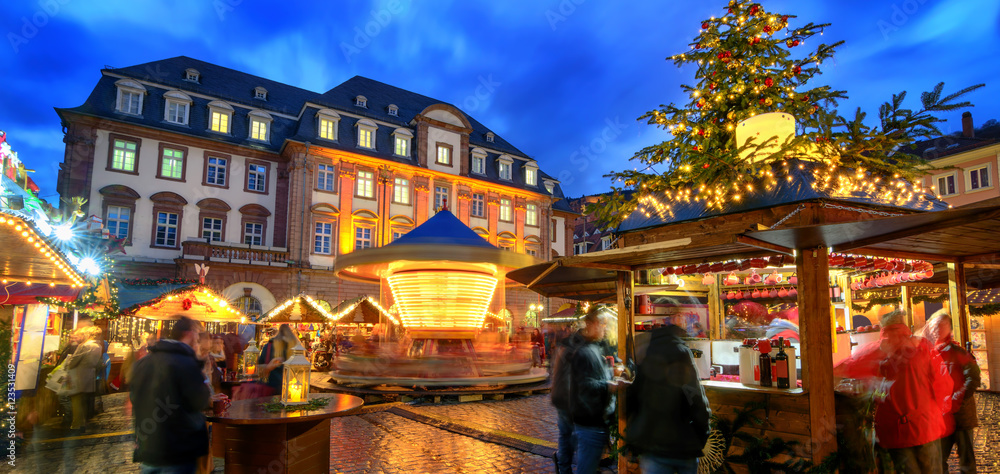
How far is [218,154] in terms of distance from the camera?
2875cm

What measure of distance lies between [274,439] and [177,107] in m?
28.4

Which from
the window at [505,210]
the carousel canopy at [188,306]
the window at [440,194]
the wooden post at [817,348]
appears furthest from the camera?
the window at [505,210]

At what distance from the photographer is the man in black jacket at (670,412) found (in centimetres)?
359

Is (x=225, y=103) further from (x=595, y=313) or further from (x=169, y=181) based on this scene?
(x=595, y=313)

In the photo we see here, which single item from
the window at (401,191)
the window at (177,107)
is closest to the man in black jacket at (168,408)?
the window at (177,107)

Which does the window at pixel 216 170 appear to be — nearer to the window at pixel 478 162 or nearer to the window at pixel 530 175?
the window at pixel 478 162

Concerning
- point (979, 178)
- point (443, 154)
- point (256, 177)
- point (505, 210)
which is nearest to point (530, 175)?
point (505, 210)

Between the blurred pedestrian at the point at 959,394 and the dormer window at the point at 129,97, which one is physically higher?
the dormer window at the point at 129,97

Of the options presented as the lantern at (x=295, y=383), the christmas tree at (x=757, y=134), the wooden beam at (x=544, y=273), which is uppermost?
the christmas tree at (x=757, y=134)

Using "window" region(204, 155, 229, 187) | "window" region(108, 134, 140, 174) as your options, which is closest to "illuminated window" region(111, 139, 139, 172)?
"window" region(108, 134, 140, 174)

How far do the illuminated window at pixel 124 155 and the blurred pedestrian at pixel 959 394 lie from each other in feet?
100

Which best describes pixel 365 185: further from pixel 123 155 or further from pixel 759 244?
pixel 759 244

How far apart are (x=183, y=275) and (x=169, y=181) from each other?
16.1ft

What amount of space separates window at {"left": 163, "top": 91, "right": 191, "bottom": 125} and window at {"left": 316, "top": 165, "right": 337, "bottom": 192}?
6719mm
